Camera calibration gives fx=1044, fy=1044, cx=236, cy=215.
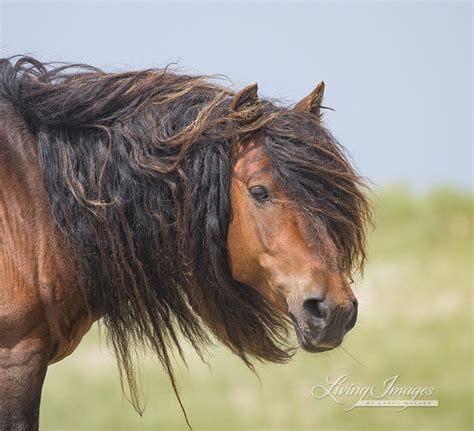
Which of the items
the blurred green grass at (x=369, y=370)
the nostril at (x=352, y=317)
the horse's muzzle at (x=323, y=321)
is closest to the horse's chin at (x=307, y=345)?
the horse's muzzle at (x=323, y=321)

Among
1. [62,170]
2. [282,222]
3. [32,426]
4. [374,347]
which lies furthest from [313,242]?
[374,347]

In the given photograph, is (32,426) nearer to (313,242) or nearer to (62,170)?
(62,170)

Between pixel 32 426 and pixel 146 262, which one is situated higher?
pixel 146 262

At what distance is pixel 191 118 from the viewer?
4719 mm

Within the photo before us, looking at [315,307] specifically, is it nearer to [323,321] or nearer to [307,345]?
[323,321]

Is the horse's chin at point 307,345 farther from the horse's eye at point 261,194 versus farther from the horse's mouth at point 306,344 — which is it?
the horse's eye at point 261,194

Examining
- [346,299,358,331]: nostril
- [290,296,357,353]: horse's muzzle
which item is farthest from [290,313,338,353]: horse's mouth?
[346,299,358,331]: nostril

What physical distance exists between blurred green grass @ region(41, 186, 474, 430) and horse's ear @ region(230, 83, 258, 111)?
10324 mm

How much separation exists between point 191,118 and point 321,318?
110cm

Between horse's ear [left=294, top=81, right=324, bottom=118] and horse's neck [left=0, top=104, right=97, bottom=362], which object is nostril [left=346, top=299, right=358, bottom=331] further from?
horse's neck [left=0, top=104, right=97, bottom=362]

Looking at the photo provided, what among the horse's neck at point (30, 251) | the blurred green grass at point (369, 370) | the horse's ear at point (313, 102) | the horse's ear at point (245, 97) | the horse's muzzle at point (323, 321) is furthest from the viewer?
the blurred green grass at point (369, 370)

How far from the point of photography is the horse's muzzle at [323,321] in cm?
432

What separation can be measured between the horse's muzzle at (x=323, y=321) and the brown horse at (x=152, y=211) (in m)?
0.01

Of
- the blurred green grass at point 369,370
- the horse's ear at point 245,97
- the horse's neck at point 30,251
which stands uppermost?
the horse's ear at point 245,97
